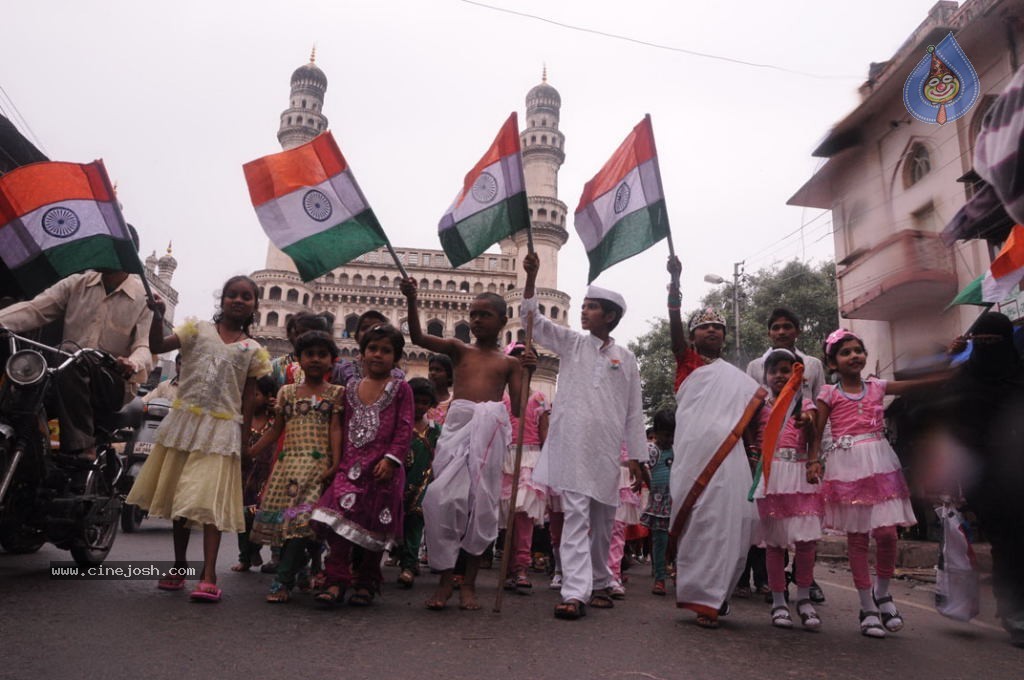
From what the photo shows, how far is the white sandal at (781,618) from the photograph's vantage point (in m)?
3.63

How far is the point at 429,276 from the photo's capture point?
5303 centimetres

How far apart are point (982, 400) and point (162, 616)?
3.87 m

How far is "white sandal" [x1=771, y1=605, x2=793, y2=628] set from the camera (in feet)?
11.9

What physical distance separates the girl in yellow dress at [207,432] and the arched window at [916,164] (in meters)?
3.06

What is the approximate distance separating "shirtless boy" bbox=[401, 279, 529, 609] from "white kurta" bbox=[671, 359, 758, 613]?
0.94m

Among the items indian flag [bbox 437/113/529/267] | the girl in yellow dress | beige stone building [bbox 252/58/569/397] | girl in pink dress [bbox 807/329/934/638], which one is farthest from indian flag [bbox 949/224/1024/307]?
beige stone building [bbox 252/58/569/397]

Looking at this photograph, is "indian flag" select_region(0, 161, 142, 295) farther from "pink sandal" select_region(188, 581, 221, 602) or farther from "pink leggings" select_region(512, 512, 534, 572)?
"pink leggings" select_region(512, 512, 534, 572)

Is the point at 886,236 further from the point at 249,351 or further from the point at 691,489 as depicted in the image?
the point at 249,351

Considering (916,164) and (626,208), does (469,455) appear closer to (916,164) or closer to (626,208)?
(626,208)

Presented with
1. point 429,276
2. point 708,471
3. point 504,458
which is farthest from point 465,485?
point 429,276

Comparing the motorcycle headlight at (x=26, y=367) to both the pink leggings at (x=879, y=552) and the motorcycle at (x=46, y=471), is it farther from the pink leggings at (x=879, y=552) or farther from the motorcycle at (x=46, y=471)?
the pink leggings at (x=879, y=552)

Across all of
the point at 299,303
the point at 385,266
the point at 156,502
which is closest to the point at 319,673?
the point at 156,502

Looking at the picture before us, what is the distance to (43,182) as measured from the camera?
418 centimetres

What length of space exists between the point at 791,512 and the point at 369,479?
7.03 ft
